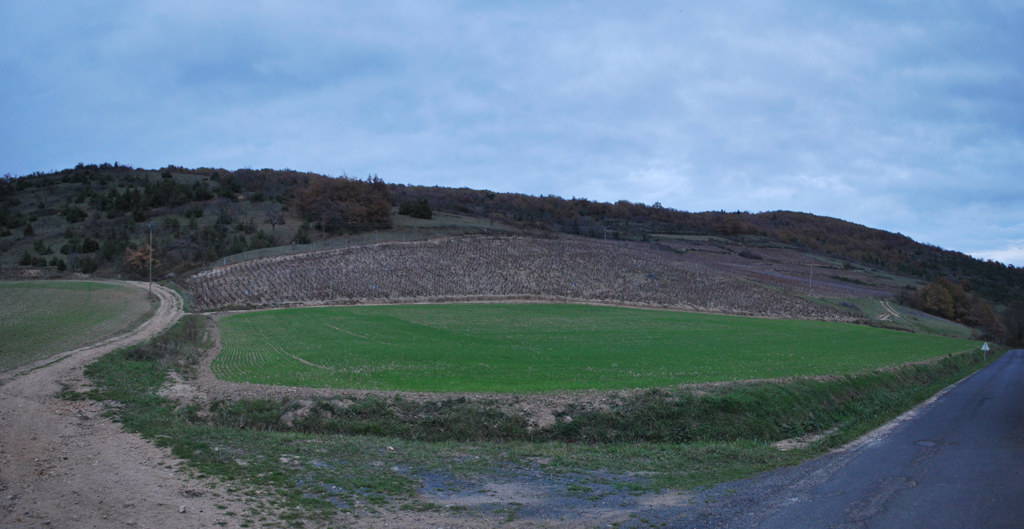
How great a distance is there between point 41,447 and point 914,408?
85.9ft

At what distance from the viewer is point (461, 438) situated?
15.2 m

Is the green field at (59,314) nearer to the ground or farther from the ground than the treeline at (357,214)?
nearer to the ground

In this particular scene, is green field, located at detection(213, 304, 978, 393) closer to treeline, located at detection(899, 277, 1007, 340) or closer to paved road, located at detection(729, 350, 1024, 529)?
paved road, located at detection(729, 350, 1024, 529)

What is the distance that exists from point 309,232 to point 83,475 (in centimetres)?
7750

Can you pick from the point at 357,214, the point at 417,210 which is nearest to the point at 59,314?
the point at 357,214

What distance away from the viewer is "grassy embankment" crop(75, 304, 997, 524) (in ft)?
32.7

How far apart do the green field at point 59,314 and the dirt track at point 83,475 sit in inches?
336

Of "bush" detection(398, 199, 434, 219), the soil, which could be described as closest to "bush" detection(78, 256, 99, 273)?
"bush" detection(398, 199, 434, 219)

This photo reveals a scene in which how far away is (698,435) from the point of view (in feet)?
52.0

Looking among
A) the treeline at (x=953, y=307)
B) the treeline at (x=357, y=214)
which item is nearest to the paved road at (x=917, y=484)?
the treeline at (x=357, y=214)

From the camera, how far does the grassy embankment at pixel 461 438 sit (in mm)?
9961

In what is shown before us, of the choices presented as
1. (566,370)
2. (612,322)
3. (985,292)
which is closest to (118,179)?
(612,322)

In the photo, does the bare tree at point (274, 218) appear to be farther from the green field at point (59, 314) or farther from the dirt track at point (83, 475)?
the dirt track at point (83, 475)

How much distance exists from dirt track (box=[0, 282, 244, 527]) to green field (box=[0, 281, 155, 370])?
8.55 metres
